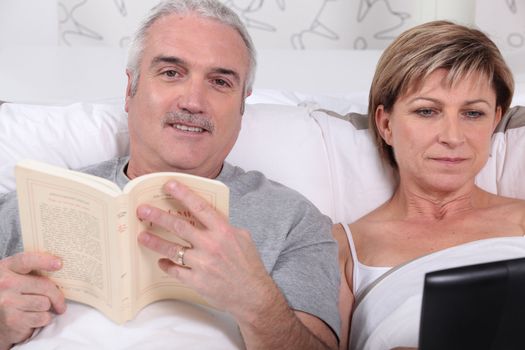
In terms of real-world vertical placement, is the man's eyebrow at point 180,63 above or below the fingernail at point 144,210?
Answer: above

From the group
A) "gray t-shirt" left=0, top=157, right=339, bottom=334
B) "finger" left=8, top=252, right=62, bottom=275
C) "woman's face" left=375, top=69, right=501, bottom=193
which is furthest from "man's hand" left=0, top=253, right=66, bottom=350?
"woman's face" left=375, top=69, right=501, bottom=193

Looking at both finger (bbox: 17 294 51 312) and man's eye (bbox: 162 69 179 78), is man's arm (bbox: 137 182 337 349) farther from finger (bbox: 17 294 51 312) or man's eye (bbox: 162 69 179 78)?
man's eye (bbox: 162 69 179 78)

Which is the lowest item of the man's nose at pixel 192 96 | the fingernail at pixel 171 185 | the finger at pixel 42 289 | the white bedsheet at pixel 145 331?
the white bedsheet at pixel 145 331

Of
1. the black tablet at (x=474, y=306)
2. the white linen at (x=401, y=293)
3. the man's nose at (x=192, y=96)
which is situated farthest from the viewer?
the man's nose at (x=192, y=96)

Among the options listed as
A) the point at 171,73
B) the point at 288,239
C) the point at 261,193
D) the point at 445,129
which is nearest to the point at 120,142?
the point at 171,73

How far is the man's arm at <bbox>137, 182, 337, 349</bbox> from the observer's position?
1.04m

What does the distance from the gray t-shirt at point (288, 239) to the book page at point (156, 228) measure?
0.20 meters

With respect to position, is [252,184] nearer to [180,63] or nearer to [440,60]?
[180,63]

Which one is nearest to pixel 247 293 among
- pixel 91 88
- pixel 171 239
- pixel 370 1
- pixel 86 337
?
pixel 171 239

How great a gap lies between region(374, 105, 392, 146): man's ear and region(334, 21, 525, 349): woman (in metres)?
0.01

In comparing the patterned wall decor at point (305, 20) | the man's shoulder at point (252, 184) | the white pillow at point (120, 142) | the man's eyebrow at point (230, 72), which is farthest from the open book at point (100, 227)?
the patterned wall decor at point (305, 20)

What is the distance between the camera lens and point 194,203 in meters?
1.04

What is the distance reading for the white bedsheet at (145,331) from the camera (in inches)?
45.4

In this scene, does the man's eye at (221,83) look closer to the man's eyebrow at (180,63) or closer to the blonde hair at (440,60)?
the man's eyebrow at (180,63)
